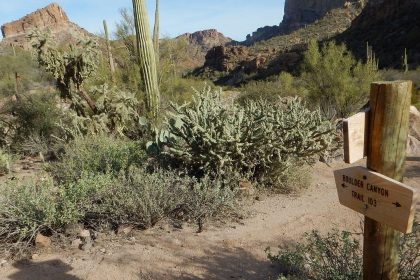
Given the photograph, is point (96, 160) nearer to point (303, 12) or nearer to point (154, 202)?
point (154, 202)

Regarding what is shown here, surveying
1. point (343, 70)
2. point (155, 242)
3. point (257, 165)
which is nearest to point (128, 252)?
point (155, 242)

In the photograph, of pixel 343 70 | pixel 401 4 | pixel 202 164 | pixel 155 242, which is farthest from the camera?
pixel 401 4

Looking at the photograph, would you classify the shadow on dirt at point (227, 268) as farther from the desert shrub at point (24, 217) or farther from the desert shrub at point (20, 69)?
the desert shrub at point (20, 69)

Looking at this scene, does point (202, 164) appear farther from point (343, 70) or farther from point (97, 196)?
point (343, 70)

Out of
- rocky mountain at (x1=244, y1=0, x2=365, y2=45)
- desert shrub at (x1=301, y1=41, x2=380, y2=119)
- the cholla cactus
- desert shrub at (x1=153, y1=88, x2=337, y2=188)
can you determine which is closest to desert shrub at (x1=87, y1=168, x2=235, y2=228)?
desert shrub at (x1=153, y1=88, x2=337, y2=188)

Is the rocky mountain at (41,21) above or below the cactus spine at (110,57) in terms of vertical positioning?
above

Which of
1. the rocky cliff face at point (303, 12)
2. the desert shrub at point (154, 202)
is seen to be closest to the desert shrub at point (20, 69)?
the desert shrub at point (154, 202)

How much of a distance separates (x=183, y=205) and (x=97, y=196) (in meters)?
1.03

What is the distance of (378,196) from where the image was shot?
6.76ft

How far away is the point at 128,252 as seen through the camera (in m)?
4.07

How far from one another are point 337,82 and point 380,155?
35.4ft

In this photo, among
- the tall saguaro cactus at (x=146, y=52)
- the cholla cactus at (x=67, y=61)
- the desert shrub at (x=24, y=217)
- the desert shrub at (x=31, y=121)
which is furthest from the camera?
the desert shrub at (x=31, y=121)

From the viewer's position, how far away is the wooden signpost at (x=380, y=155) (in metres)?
2.05

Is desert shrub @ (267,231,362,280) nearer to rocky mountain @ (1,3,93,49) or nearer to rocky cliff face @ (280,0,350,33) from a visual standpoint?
rocky mountain @ (1,3,93,49)
